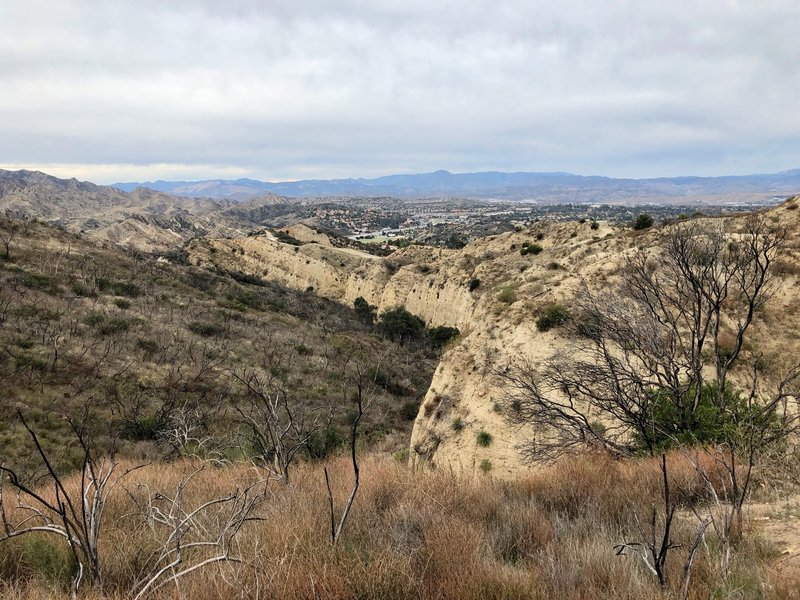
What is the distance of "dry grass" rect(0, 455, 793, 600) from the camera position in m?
2.74

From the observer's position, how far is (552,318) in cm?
1318

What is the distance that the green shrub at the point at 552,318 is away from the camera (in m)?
13.1

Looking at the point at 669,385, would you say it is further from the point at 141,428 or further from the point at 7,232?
the point at 7,232

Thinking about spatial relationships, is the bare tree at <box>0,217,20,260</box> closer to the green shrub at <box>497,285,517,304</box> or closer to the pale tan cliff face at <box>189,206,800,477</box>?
the pale tan cliff face at <box>189,206,800,477</box>

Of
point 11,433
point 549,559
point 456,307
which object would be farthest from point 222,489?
point 456,307

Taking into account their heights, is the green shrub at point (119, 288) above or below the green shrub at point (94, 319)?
above

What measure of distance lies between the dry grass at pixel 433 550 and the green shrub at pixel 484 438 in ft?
20.3

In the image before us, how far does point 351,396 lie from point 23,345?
541 inches

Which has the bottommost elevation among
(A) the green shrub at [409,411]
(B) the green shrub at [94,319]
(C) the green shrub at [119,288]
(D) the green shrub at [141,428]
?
(A) the green shrub at [409,411]

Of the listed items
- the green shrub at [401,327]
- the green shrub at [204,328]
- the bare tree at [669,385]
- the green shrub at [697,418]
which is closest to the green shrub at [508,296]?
the bare tree at [669,385]

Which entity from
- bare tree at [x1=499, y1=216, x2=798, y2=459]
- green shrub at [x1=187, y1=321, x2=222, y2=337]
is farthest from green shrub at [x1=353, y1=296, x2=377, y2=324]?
bare tree at [x1=499, y1=216, x2=798, y2=459]

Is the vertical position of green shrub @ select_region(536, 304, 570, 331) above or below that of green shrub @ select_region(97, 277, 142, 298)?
above

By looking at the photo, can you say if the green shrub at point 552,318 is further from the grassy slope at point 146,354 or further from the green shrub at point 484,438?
the grassy slope at point 146,354

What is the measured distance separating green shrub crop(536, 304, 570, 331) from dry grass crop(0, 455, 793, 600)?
8.06 metres
